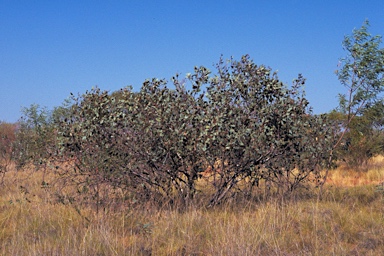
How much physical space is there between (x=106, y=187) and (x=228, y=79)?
130 inches

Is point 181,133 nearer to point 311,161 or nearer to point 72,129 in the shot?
point 72,129

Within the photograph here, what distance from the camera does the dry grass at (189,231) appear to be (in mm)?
5809

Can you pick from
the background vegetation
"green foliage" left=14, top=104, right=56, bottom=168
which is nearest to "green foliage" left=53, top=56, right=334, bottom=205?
the background vegetation

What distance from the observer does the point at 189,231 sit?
21.3ft

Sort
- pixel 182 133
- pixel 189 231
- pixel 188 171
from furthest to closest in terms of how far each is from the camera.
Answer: pixel 188 171 → pixel 182 133 → pixel 189 231

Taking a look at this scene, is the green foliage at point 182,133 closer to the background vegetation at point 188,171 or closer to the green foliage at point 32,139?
the background vegetation at point 188,171

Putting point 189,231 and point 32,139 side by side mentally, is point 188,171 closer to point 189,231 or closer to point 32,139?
point 189,231

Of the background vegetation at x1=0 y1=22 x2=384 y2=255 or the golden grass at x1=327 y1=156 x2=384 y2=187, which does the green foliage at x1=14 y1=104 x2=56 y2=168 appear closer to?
the background vegetation at x1=0 y1=22 x2=384 y2=255

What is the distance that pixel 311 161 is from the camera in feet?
33.9

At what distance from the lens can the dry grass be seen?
19.1 ft

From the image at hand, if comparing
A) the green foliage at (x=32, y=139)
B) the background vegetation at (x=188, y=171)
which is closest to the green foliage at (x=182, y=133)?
the background vegetation at (x=188, y=171)

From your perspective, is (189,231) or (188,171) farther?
(188,171)

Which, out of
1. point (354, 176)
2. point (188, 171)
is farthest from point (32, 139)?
point (354, 176)

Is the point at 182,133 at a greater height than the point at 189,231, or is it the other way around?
the point at 182,133
